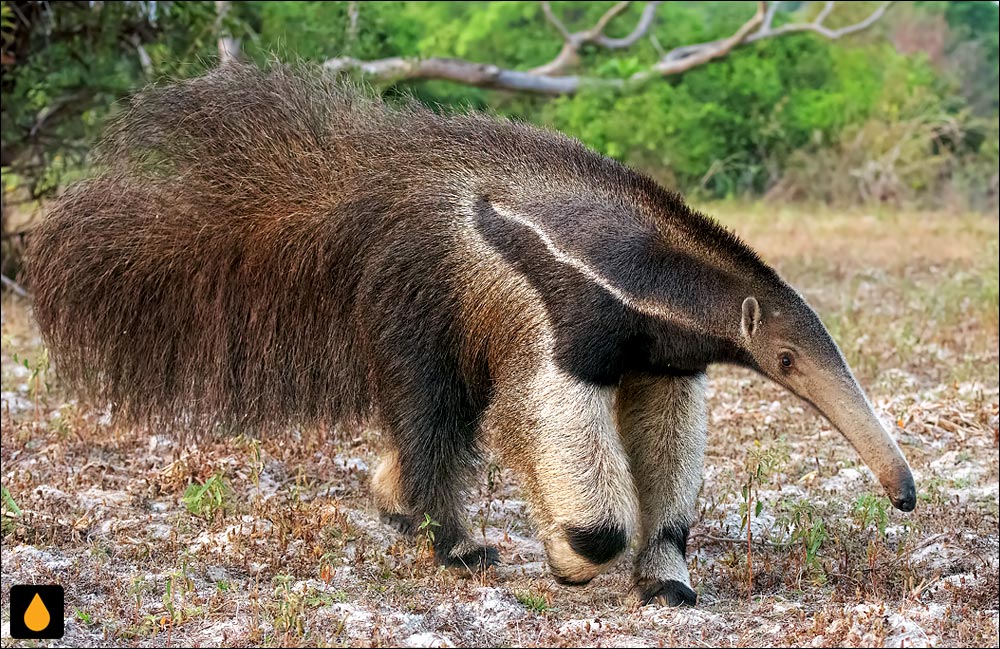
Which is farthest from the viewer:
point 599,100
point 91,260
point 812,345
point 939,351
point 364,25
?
point 599,100

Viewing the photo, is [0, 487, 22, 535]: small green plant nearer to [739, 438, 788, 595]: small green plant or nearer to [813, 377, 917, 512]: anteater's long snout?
[739, 438, 788, 595]: small green plant

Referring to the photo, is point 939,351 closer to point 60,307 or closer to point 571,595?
point 571,595

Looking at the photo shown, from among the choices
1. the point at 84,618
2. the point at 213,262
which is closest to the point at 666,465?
the point at 213,262

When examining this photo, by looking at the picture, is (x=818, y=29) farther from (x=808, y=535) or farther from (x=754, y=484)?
(x=808, y=535)

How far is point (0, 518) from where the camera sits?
16.3 ft

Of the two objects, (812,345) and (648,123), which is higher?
(812,345)

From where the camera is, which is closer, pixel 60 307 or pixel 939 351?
pixel 60 307

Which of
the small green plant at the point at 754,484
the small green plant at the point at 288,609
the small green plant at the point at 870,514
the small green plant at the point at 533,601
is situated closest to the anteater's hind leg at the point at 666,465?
the small green plant at the point at 754,484

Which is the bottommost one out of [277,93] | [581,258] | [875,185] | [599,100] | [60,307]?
[875,185]

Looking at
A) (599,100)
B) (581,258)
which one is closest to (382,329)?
(581,258)

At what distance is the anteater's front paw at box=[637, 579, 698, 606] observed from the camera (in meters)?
4.36

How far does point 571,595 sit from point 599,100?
12975 millimetres

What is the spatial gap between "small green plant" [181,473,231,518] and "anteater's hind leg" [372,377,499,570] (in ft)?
2.48

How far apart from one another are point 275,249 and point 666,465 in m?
1.71
